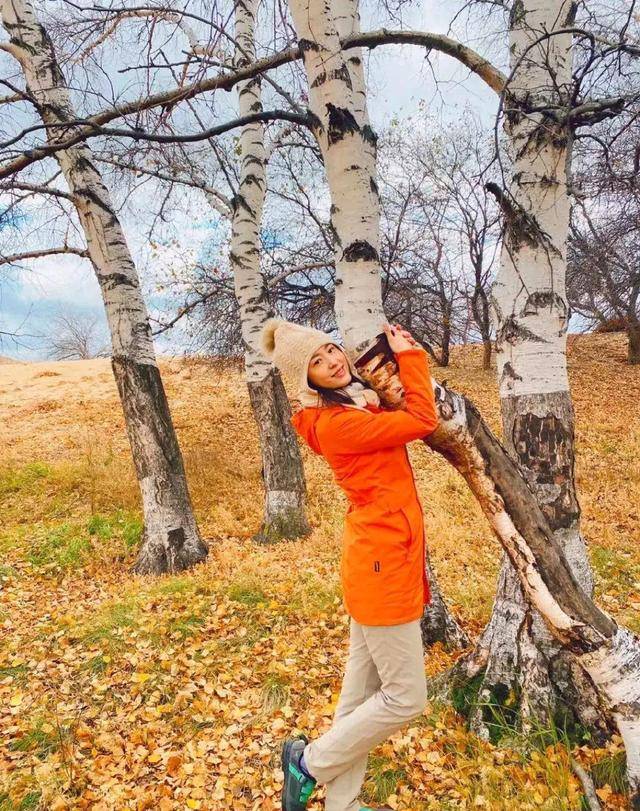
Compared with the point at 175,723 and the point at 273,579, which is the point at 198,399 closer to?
the point at 273,579

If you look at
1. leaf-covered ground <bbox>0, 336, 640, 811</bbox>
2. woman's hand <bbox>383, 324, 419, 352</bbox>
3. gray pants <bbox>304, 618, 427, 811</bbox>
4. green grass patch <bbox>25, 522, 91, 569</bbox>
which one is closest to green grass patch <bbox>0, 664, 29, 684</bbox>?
leaf-covered ground <bbox>0, 336, 640, 811</bbox>

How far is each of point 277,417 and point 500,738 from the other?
4761 mm

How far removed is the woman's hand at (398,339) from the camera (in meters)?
2.03

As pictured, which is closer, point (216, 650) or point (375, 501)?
point (375, 501)

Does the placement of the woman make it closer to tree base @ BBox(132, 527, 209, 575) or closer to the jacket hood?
the jacket hood

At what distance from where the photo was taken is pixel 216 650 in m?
3.93

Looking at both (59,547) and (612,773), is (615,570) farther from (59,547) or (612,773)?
(59,547)

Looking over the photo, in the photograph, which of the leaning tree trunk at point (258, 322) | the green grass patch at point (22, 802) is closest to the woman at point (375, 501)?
the green grass patch at point (22, 802)

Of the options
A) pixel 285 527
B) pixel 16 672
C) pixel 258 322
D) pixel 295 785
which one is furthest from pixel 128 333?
pixel 295 785

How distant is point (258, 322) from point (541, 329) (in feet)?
15.2

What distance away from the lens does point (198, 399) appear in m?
16.1

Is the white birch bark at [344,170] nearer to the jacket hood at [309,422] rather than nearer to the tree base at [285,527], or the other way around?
the jacket hood at [309,422]

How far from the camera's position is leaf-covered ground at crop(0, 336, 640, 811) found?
2617 millimetres

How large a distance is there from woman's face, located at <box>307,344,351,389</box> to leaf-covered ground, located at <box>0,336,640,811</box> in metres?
2.15
